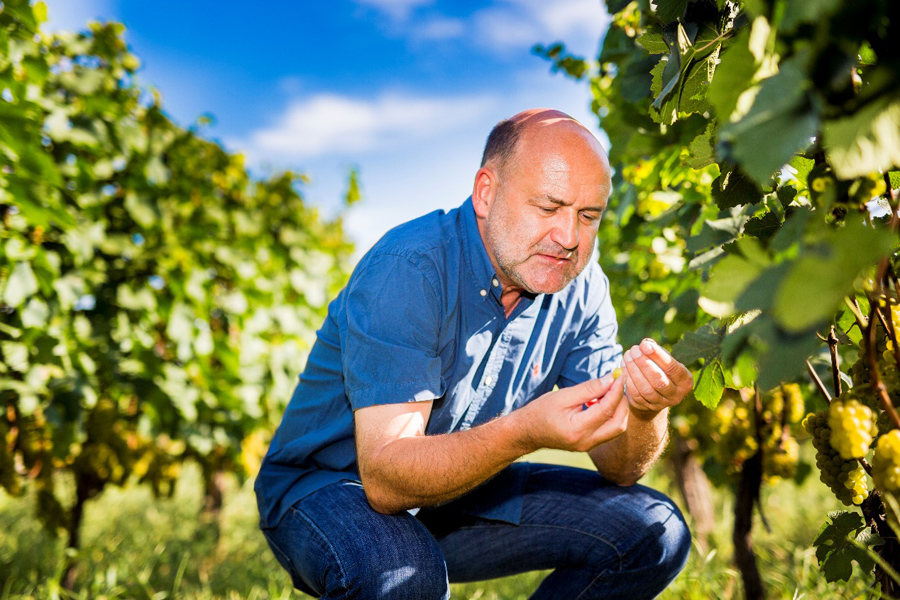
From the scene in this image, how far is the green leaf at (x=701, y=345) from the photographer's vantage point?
1.26 meters

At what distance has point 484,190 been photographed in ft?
6.79

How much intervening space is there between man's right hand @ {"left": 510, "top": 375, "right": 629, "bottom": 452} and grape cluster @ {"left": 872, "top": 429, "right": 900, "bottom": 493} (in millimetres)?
567

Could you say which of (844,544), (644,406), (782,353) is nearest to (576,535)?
(644,406)

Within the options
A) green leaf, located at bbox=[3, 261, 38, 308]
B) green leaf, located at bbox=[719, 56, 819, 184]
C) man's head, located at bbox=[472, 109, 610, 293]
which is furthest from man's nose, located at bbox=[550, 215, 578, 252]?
green leaf, located at bbox=[3, 261, 38, 308]

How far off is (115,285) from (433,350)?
2094 mm

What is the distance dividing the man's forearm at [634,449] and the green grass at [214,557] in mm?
557

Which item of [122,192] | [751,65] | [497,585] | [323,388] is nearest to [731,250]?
[751,65]

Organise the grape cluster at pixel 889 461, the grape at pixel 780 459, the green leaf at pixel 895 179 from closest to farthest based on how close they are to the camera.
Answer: the grape cluster at pixel 889 461, the green leaf at pixel 895 179, the grape at pixel 780 459

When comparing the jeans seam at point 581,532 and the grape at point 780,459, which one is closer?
the jeans seam at point 581,532

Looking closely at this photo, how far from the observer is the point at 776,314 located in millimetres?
695

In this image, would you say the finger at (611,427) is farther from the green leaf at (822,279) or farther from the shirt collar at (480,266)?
the green leaf at (822,279)

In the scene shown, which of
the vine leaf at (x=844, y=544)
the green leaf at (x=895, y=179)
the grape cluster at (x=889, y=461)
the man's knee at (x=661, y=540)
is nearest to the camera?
the grape cluster at (x=889, y=461)

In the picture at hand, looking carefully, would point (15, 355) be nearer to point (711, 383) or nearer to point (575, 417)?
point (575, 417)

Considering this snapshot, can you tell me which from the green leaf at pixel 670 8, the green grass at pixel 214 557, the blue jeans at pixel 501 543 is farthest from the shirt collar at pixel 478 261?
the green grass at pixel 214 557
